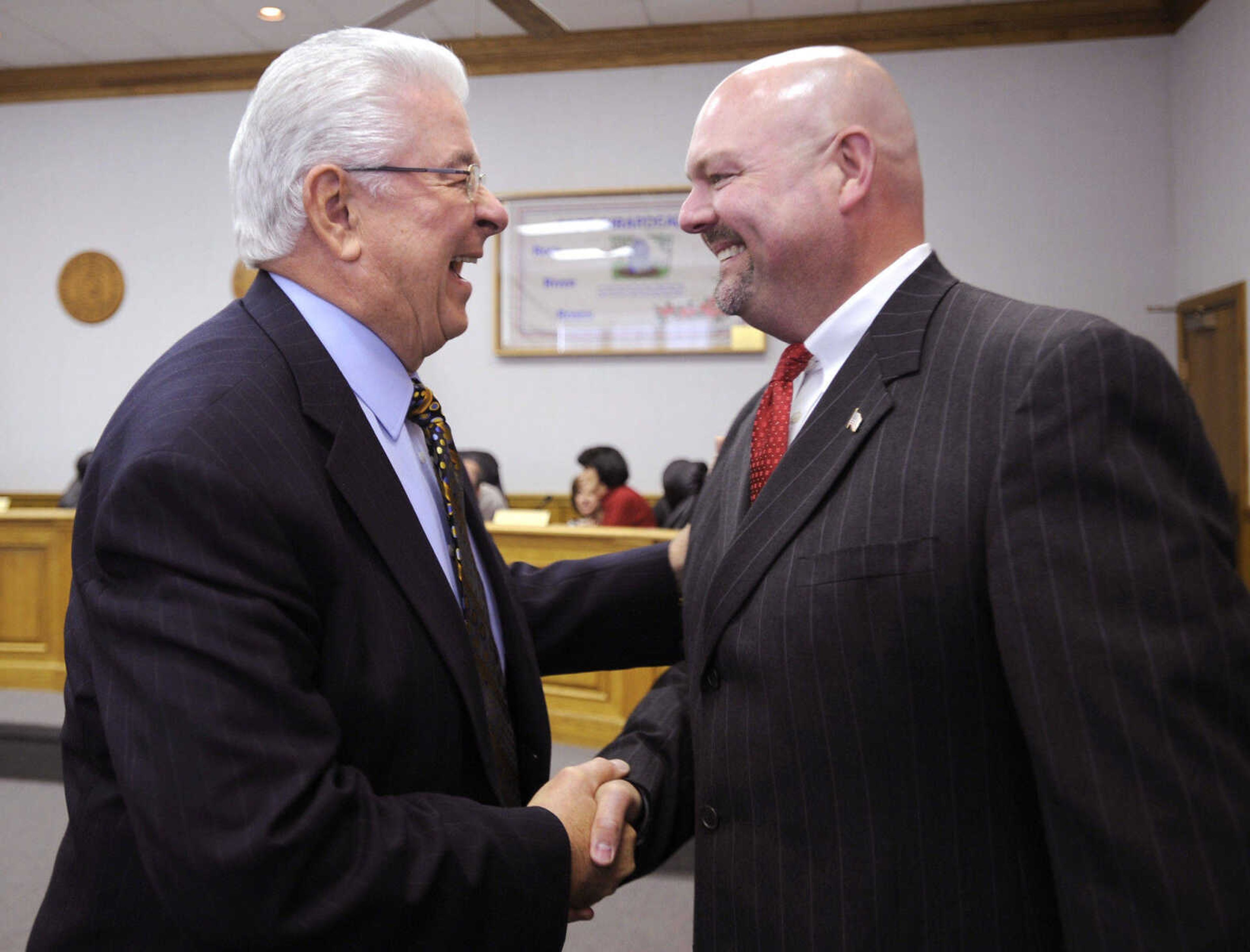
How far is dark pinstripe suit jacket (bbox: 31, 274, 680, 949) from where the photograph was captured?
99cm

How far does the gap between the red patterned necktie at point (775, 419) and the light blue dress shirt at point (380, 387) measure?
427 mm

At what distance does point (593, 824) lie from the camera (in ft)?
4.25

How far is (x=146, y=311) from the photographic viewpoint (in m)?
7.73

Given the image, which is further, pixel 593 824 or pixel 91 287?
pixel 91 287

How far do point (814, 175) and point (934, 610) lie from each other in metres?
0.59

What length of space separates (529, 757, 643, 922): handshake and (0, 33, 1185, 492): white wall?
5.66m

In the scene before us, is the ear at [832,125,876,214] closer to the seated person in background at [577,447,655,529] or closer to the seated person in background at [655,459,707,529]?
the seated person in background at [655,459,707,529]

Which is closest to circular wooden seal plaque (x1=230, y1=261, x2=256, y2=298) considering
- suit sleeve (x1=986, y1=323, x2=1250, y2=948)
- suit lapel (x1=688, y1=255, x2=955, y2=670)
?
suit lapel (x1=688, y1=255, x2=955, y2=670)

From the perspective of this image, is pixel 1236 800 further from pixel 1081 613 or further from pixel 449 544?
pixel 449 544

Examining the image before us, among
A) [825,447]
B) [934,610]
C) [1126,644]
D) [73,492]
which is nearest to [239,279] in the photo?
[73,492]

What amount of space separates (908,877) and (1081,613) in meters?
0.34

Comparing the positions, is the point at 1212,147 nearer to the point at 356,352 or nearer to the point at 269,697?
the point at 356,352

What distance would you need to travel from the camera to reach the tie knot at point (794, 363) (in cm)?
143

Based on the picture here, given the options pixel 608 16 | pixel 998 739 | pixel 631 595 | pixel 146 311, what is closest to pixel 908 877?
pixel 998 739
